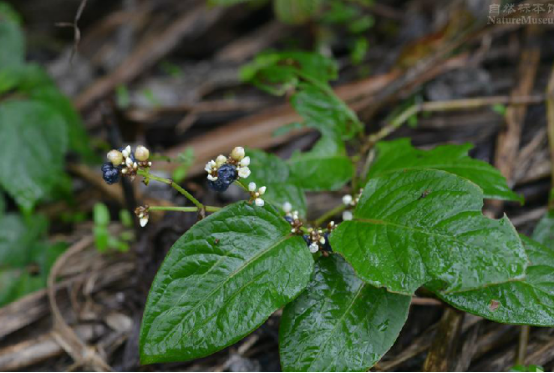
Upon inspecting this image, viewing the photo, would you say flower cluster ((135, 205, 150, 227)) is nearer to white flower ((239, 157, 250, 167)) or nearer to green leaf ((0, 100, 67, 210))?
white flower ((239, 157, 250, 167))

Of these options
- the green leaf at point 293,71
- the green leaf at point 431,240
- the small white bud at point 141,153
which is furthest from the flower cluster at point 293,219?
the green leaf at point 293,71

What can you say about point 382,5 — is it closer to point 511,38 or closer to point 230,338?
point 511,38

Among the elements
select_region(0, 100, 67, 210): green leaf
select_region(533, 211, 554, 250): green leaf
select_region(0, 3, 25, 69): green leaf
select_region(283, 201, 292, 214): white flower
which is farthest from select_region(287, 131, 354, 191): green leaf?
select_region(0, 3, 25, 69): green leaf

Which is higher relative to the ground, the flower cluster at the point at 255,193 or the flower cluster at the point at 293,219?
the flower cluster at the point at 255,193

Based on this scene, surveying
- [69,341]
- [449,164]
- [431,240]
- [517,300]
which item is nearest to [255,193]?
[431,240]

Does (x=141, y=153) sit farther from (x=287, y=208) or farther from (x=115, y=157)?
(x=287, y=208)

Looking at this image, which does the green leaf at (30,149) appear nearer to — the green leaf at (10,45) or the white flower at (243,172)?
the green leaf at (10,45)

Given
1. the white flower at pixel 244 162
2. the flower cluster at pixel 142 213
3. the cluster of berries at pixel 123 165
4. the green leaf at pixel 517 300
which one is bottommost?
the green leaf at pixel 517 300

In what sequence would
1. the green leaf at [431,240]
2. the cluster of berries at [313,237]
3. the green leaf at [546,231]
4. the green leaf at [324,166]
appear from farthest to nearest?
1. the green leaf at [324,166]
2. the green leaf at [546,231]
3. the cluster of berries at [313,237]
4. the green leaf at [431,240]
